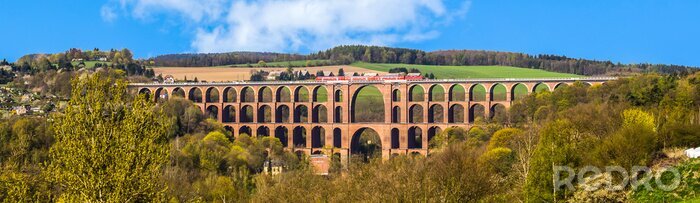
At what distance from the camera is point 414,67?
147 metres

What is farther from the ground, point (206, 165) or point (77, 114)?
point (77, 114)

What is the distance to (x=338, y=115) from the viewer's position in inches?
3893

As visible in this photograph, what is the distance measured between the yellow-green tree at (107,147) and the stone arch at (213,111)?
8690cm

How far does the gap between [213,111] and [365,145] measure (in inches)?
772

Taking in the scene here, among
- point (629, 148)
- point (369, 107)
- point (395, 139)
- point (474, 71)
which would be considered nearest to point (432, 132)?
point (395, 139)

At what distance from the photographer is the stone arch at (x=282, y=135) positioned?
330 ft

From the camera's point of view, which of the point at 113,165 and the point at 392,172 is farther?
the point at 392,172

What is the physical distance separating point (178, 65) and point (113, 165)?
14324 centimetres

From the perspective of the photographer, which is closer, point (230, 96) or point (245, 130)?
point (245, 130)

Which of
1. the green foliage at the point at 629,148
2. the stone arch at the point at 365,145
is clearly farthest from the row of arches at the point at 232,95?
the green foliage at the point at 629,148

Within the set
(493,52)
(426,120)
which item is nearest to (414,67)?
(493,52)

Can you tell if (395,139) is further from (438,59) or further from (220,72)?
(438,59)

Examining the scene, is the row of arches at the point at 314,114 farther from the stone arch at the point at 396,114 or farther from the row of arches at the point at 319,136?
the row of arches at the point at 319,136

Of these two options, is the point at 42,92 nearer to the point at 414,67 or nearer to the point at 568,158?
A: the point at 414,67
